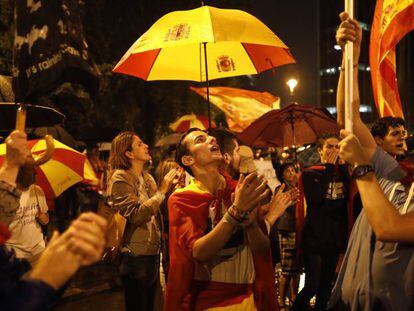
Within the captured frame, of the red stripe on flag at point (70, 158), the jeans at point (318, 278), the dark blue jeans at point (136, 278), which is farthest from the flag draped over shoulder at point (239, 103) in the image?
the dark blue jeans at point (136, 278)

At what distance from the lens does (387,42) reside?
4840 mm

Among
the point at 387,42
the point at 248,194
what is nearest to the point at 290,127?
the point at 387,42

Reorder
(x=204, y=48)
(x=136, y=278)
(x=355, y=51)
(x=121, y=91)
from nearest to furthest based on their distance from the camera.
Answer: (x=355, y=51), (x=136, y=278), (x=204, y=48), (x=121, y=91)

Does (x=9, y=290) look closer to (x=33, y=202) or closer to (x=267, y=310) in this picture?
(x=267, y=310)

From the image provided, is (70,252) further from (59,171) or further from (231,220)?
(59,171)

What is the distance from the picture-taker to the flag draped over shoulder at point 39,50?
265 cm

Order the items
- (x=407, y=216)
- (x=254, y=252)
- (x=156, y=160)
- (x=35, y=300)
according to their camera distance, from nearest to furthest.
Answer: (x=35, y=300) < (x=407, y=216) < (x=254, y=252) < (x=156, y=160)

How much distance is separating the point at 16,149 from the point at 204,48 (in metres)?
2.93

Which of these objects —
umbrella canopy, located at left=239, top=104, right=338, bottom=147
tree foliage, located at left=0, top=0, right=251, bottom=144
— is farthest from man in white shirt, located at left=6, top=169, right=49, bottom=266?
tree foliage, located at left=0, top=0, right=251, bottom=144

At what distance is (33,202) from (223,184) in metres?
2.40

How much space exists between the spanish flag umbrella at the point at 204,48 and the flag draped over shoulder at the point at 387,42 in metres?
0.98

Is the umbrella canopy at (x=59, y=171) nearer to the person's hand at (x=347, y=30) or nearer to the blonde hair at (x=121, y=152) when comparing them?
the blonde hair at (x=121, y=152)

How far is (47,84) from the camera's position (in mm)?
2660

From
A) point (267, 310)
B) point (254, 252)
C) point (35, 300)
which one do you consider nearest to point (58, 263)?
point (35, 300)
